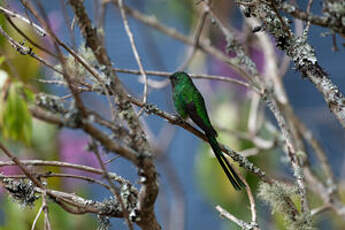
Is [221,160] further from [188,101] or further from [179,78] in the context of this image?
[179,78]

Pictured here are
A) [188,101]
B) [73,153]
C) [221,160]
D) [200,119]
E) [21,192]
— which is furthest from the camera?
[73,153]

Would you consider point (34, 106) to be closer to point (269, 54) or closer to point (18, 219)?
point (18, 219)

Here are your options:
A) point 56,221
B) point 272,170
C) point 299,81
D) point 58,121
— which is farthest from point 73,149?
point 299,81

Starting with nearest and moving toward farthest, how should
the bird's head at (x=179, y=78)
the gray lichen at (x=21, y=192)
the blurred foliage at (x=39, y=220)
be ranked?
the gray lichen at (x=21, y=192) → the bird's head at (x=179, y=78) → the blurred foliage at (x=39, y=220)

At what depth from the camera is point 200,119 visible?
1.41m

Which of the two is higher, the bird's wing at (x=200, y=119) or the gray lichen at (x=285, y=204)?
the bird's wing at (x=200, y=119)

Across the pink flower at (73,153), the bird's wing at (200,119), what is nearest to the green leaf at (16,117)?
the bird's wing at (200,119)

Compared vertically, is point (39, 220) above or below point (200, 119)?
below

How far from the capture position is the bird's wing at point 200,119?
1.30 meters

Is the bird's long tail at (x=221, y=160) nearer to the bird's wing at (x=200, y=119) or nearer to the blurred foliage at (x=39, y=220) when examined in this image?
the bird's wing at (x=200, y=119)

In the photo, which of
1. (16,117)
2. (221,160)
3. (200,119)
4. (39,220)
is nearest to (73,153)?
(39,220)

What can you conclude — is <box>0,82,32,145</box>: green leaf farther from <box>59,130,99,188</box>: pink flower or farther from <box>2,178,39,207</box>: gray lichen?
<box>59,130,99,188</box>: pink flower

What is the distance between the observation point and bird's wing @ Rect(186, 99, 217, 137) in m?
1.30

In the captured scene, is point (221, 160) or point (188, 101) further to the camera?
point (188, 101)
